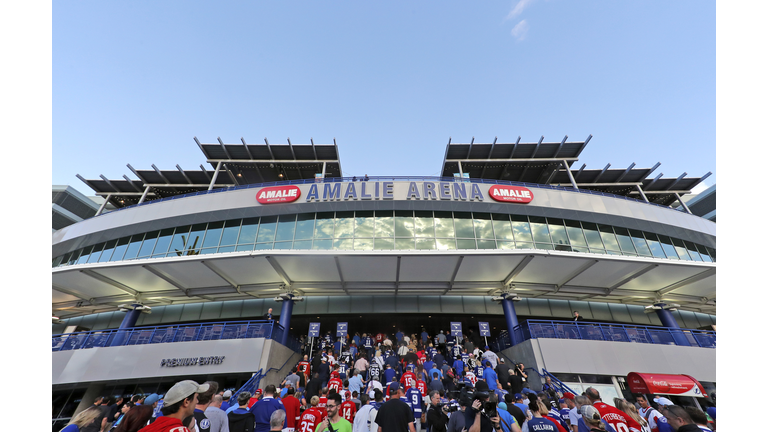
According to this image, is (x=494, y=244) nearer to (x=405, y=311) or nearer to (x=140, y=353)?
(x=405, y=311)

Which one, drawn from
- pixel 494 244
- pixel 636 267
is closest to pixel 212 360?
pixel 494 244

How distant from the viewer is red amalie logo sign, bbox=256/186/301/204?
59.5 ft

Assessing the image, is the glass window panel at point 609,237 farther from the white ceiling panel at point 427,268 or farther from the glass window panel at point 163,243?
the glass window panel at point 163,243

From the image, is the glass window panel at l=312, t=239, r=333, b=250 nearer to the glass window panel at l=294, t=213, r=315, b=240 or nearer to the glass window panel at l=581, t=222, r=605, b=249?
the glass window panel at l=294, t=213, r=315, b=240

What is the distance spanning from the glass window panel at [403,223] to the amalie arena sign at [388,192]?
3.73 feet

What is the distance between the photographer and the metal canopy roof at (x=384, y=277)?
1661 centimetres

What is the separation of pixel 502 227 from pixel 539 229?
2.38 m

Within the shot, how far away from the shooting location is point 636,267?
58.2ft

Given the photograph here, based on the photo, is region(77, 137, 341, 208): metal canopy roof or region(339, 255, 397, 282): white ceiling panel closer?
region(339, 255, 397, 282): white ceiling panel

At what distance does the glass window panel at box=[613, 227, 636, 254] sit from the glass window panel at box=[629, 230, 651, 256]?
12.9 inches

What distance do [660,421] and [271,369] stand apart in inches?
567

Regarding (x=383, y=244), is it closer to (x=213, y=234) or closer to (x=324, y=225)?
(x=324, y=225)

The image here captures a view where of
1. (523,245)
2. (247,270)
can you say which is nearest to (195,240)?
(247,270)

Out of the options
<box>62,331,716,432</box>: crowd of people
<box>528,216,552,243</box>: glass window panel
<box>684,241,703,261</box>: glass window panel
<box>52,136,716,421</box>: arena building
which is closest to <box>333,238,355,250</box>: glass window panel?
<box>52,136,716,421</box>: arena building
